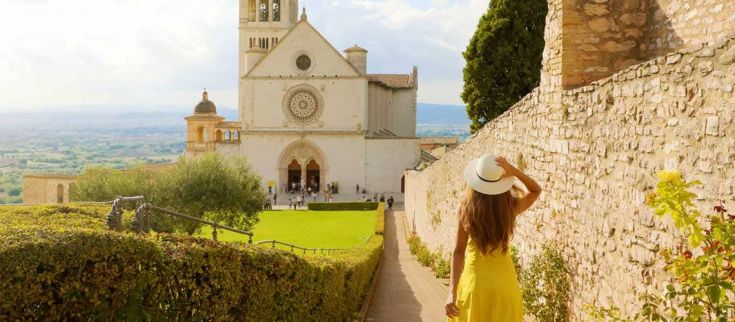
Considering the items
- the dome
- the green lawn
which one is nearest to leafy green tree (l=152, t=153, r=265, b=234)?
the green lawn

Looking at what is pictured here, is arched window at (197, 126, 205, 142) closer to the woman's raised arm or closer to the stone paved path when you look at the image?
the stone paved path

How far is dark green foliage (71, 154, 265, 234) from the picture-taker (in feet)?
91.2

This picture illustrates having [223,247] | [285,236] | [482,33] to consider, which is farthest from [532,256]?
[285,236]

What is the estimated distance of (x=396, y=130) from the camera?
64500 mm

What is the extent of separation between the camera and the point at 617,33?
7930 mm

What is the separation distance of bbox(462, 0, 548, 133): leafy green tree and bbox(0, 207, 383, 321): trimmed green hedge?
1737 centimetres

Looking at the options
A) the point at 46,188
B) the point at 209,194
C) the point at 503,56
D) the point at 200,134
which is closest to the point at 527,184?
the point at 503,56

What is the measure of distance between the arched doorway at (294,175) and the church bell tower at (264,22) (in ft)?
47.0

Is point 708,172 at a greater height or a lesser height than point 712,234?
greater

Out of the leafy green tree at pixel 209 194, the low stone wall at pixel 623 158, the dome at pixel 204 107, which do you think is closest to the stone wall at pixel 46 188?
the dome at pixel 204 107

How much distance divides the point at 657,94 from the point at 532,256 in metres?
3.83

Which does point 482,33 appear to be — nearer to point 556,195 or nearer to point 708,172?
point 556,195

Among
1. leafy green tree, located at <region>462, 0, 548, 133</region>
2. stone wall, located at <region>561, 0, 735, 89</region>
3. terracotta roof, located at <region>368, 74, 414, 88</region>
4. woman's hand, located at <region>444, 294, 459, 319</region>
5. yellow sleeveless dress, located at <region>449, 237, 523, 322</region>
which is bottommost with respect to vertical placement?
woman's hand, located at <region>444, 294, 459, 319</region>

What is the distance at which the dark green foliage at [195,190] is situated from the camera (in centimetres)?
2781
